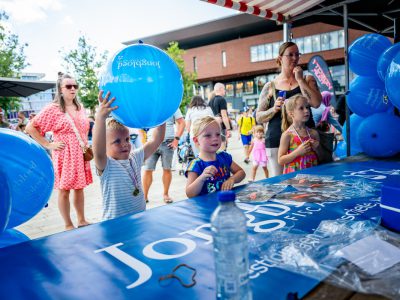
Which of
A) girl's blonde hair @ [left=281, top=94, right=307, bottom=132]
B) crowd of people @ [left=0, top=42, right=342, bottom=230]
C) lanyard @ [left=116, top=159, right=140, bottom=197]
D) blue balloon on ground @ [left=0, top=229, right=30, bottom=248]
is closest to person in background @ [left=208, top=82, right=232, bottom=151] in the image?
crowd of people @ [left=0, top=42, right=342, bottom=230]

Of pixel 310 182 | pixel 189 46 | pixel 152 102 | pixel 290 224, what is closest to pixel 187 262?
pixel 290 224

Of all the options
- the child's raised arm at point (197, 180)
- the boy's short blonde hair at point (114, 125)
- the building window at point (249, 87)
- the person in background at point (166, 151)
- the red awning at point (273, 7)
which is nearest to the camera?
the child's raised arm at point (197, 180)

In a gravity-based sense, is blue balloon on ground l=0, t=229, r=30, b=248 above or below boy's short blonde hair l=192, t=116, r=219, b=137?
below

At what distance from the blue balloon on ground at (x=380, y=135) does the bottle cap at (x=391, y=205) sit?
6.61 feet

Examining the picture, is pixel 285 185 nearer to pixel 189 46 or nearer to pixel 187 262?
pixel 187 262

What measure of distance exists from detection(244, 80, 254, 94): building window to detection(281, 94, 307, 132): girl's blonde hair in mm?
30824

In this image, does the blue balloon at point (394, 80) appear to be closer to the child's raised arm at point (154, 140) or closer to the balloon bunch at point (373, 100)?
the balloon bunch at point (373, 100)

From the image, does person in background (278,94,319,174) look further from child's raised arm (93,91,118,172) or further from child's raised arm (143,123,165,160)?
child's raised arm (93,91,118,172)

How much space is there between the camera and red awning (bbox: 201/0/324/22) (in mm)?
3721

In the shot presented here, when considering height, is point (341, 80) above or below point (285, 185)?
above

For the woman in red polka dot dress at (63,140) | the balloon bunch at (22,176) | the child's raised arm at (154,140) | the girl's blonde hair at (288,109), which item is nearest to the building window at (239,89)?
the woman in red polka dot dress at (63,140)

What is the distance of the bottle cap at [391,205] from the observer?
4.02 feet

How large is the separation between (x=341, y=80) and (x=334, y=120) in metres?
23.1

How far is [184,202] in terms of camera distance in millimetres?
1853
